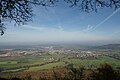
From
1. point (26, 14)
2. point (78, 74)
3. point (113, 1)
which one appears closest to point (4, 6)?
point (26, 14)

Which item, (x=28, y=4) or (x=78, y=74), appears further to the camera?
(x=78, y=74)

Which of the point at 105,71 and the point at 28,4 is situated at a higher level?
the point at 28,4

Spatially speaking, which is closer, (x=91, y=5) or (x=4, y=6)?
(x=91, y=5)

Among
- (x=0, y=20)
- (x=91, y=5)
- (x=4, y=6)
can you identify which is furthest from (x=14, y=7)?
(x=91, y=5)

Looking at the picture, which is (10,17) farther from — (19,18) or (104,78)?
(104,78)

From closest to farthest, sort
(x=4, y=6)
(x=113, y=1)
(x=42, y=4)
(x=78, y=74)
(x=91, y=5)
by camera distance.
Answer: (x=113, y=1) → (x=91, y=5) → (x=42, y=4) → (x=4, y=6) → (x=78, y=74)

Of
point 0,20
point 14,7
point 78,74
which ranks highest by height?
point 14,7

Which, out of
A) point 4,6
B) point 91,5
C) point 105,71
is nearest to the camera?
point 91,5

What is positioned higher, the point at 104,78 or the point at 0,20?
the point at 0,20

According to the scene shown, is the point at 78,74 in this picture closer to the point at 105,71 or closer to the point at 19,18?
the point at 105,71
